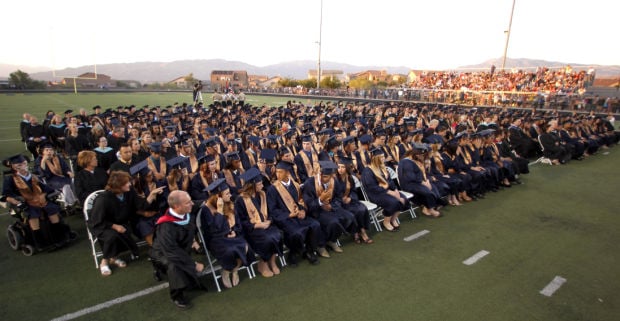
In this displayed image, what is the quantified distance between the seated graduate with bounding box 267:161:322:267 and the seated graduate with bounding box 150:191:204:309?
4.40 ft

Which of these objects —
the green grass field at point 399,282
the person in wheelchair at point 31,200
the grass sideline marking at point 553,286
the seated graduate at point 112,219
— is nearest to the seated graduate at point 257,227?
the green grass field at point 399,282

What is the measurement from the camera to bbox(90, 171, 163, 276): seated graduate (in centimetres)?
447

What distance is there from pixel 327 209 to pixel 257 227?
1.25 m

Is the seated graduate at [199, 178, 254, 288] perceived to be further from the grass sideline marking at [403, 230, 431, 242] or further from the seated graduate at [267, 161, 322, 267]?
the grass sideline marking at [403, 230, 431, 242]

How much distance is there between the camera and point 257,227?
4.63m

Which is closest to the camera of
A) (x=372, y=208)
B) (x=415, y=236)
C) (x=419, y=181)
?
(x=372, y=208)

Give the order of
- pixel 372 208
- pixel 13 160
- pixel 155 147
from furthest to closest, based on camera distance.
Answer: pixel 155 147, pixel 372 208, pixel 13 160

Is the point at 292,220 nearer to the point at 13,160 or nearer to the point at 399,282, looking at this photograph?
the point at 399,282

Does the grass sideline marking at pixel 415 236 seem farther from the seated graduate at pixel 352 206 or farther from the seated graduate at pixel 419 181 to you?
the seated graduate at pixel 419 181

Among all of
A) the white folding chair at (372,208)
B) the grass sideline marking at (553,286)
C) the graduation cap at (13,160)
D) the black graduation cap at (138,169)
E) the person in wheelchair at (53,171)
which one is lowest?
the grass sideline marking at (553,286)

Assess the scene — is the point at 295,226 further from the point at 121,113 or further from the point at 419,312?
the point at 121,113

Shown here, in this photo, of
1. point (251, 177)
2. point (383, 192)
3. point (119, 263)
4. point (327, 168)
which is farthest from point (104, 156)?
point (383, 192)

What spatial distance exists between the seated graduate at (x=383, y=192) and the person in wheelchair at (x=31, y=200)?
17.2 feet

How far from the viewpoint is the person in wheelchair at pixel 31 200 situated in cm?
489
